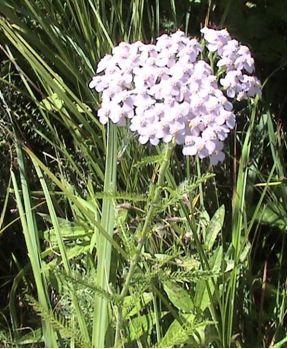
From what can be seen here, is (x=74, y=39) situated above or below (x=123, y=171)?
above

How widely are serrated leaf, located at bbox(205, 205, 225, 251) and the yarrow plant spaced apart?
38 centimetres

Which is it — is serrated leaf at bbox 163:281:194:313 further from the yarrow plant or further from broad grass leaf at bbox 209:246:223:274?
the yarrow plant

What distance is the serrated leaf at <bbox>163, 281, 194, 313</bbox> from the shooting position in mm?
1517

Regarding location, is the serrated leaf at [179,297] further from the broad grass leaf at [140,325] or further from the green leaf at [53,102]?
the green leaf at [53,102]

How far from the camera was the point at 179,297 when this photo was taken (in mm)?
1518

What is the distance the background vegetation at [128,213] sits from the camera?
Result: 1.44m

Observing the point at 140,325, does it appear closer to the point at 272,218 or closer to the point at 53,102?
the point at 272,218

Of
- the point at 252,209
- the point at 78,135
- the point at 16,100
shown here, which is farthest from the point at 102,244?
the point at 16,100

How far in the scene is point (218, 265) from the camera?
5.15ft

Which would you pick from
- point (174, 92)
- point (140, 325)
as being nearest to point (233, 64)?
point (174, 92)

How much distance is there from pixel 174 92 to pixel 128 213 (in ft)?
1.74

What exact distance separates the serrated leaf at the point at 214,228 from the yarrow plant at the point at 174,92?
14.8 inches

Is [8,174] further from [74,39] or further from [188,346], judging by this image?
[188,346]

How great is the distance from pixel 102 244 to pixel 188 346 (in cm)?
28
